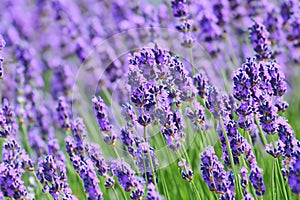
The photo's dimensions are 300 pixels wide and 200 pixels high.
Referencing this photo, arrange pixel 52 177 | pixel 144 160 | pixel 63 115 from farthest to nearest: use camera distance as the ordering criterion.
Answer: pixel 63 115 → pixel 144 160 → pixel 52 177

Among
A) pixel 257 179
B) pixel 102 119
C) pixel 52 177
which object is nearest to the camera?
pixel 257 179

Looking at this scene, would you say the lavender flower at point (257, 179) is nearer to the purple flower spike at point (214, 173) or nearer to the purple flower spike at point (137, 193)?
the purple flower spike at point (214, 173)

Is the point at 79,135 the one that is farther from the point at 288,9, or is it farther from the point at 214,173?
the point at 288,9

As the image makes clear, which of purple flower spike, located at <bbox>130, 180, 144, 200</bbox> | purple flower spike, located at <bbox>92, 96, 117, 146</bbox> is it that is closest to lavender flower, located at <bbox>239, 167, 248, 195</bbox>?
purple flower spike, located at <bbox>130, 180, 144, 200</bbox>

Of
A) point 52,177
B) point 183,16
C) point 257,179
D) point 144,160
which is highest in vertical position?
point 183,16

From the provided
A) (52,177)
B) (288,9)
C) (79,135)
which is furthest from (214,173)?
(288,9)

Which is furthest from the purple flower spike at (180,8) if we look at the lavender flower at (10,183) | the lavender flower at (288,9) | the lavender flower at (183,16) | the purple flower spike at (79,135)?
the lavender flower at (10,183)

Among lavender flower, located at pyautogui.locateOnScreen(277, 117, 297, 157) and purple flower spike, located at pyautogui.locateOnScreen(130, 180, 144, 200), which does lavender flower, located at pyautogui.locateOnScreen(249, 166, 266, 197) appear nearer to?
lavender flower, located at pyautogui.locateOnScreen(277, 117, 297, 157)
